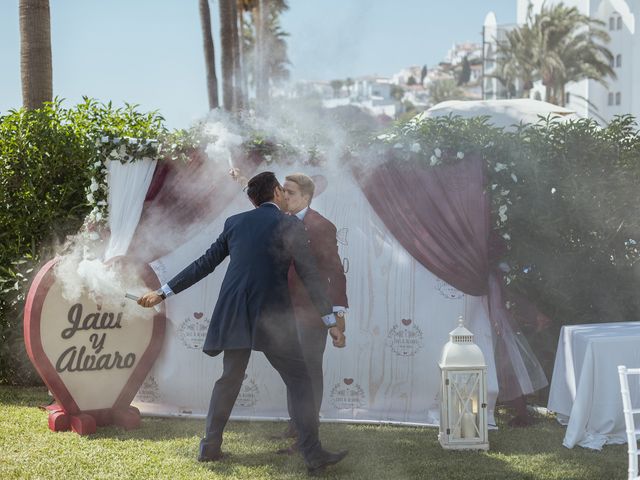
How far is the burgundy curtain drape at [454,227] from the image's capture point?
6.57m

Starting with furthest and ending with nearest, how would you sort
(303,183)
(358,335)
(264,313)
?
(358,335)
(303,183)
(264,313)

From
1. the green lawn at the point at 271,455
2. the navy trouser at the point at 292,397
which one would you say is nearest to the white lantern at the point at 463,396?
the green lawn at the point at 271,455

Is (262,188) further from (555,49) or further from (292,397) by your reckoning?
(555,49)

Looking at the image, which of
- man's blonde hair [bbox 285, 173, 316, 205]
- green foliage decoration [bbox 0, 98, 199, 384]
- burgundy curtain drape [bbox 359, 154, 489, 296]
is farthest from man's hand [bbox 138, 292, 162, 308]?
green foliage decoration [bbox 0, 98, 199, 384]

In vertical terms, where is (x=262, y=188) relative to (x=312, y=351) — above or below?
above

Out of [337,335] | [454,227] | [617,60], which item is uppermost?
[617,60]

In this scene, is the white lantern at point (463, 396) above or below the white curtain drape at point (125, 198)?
below

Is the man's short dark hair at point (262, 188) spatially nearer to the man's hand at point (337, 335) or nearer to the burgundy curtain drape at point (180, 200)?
the man's hand at point (337, 335)

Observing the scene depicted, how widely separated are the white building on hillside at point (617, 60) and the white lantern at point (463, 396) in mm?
49281

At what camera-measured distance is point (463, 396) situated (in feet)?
19.0

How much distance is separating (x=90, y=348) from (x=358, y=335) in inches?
78.0

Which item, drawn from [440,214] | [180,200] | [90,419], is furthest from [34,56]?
[440,214]

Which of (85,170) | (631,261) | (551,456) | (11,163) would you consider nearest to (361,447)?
(551,456)

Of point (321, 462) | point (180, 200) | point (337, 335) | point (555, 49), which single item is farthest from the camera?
point (555, 49)
